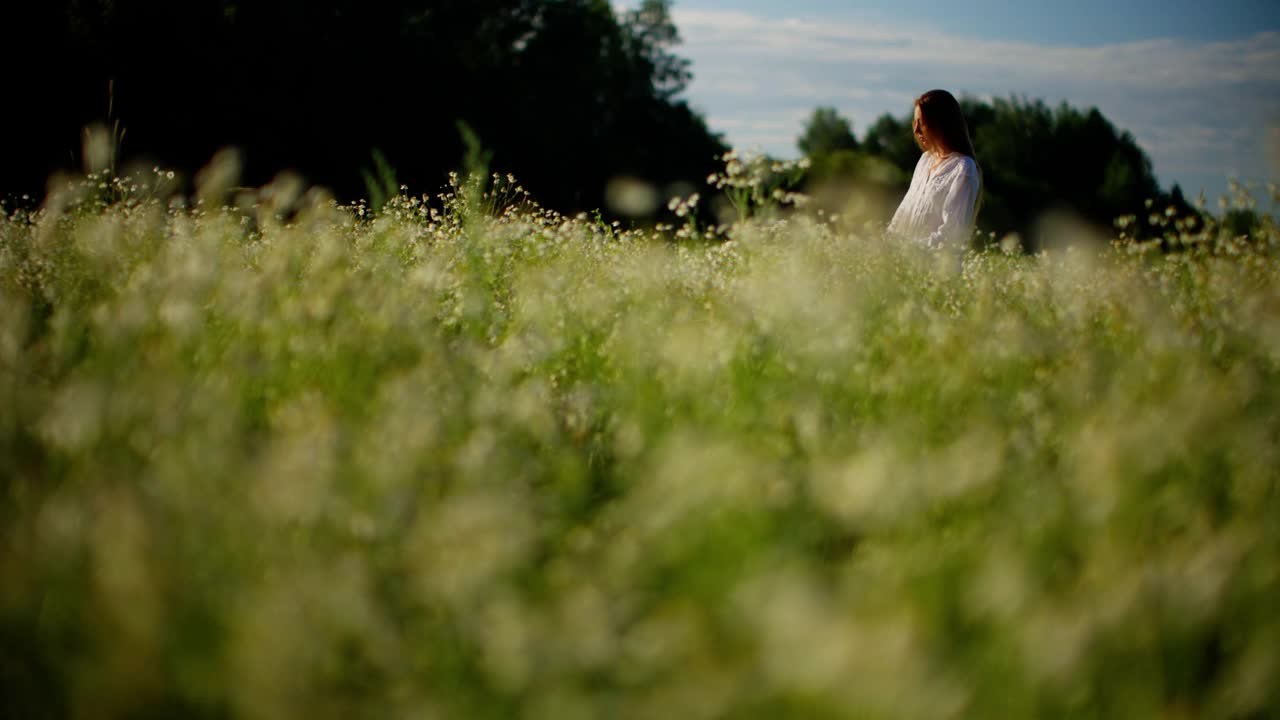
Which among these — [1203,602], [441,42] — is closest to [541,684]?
[1203,602]

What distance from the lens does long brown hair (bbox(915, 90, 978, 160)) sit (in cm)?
640

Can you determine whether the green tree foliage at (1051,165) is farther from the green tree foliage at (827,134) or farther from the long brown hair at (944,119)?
the long brown hair at (944,119)

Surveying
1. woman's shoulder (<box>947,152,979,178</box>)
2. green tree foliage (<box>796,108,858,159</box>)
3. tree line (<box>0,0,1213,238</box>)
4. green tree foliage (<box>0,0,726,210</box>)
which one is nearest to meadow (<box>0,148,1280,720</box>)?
tree line (<box>0,0,1213,238</box>)

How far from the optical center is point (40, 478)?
202cm

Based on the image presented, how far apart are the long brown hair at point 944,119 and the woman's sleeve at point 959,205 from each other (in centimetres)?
32

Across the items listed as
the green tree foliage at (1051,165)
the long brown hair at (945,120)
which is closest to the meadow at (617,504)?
the long brown hair at (945,120)

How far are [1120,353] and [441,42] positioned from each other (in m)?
30.8

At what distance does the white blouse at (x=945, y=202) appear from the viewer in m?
6.21

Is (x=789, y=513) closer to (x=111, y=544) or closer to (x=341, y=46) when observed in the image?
(x=111, y=544)

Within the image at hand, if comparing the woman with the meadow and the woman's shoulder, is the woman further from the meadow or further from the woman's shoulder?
the meadow

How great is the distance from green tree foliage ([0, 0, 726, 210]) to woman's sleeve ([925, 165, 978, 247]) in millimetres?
3293

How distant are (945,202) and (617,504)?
16.2 feet

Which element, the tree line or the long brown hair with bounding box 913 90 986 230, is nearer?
the long brown hair with bounding box 913 90 986 230

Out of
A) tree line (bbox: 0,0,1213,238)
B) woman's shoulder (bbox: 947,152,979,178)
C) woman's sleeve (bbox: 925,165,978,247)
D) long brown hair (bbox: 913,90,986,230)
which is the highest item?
tree line (bbox: 0,0,1213,238)
